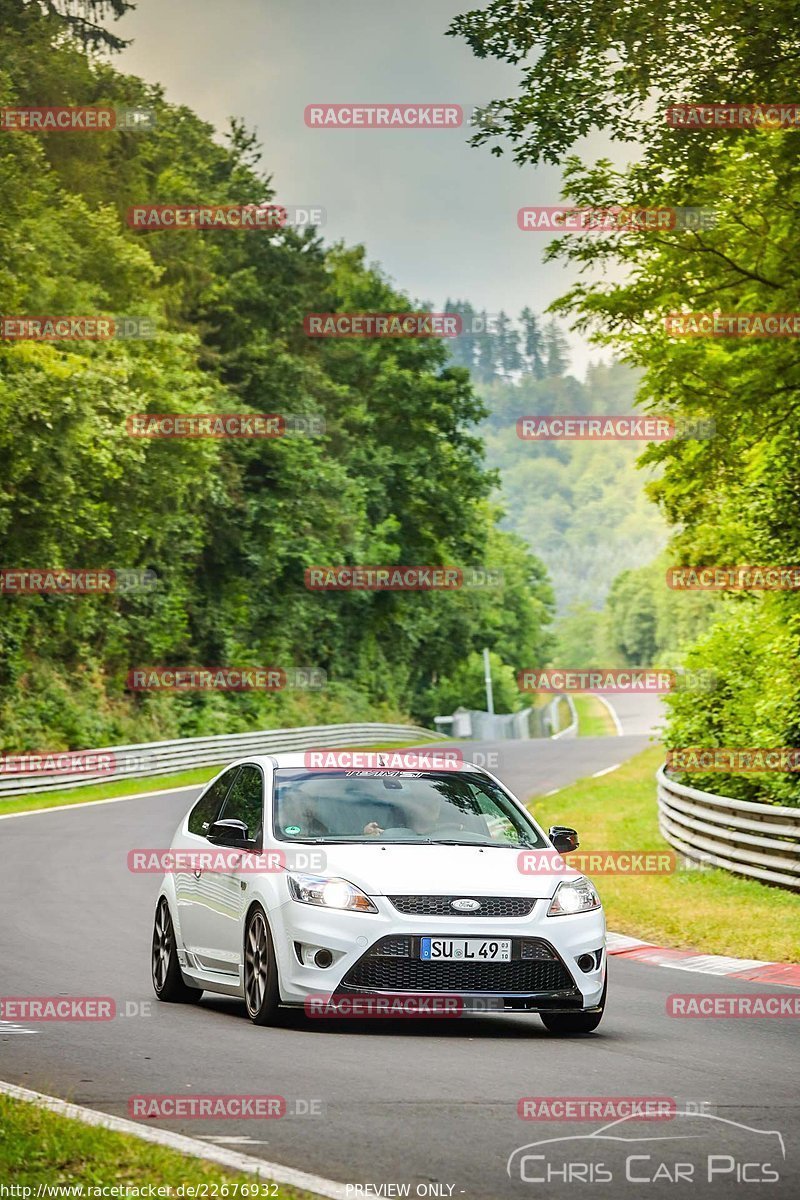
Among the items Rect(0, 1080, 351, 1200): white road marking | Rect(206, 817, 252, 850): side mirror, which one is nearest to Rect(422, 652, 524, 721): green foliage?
Rect(206, 817, 252, 850): side mirror

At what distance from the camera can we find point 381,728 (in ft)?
205

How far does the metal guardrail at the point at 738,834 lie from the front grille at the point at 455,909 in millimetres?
9634

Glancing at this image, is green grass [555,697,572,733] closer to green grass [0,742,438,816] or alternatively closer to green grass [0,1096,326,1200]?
green grass [0,742,438,816]

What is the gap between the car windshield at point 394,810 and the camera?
10.5 meters

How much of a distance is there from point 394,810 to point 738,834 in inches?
432

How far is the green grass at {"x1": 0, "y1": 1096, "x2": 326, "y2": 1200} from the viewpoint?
5.73 m

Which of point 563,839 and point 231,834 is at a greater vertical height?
point 231,834

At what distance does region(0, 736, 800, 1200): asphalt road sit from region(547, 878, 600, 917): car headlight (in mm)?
735

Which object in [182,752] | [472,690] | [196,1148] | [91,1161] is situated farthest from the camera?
[472,690]

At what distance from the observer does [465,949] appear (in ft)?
31.3

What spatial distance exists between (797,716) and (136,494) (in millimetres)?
26379

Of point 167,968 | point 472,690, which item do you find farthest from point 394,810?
point 472,690

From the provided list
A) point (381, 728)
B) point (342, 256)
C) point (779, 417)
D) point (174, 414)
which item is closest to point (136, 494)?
point (174, 414)

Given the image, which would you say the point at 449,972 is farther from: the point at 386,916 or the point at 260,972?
the point at 260,972
